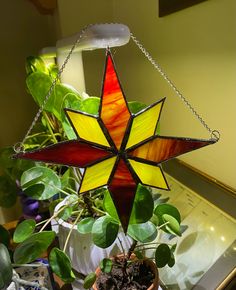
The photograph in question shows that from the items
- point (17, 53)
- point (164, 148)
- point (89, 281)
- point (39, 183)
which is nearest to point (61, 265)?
point (89, 281)

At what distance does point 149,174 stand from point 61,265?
22cm

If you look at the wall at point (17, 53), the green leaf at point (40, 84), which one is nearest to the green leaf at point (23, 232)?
the green leaf at point (40, 84)

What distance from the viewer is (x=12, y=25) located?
39.8 inches

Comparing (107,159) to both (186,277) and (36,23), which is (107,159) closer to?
(186,277)

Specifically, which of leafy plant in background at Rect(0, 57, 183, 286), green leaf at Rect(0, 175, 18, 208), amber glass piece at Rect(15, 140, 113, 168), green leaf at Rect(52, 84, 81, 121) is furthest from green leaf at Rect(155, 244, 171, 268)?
green leaf at Rect(0, 175, 18, 208)

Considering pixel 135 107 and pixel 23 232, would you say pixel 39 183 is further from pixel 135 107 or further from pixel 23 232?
pixel 135 107

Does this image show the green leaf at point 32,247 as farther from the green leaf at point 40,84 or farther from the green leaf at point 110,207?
the green leaf at point 40,84

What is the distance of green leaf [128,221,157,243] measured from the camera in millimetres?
493

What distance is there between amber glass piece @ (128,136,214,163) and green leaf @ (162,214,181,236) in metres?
0.13

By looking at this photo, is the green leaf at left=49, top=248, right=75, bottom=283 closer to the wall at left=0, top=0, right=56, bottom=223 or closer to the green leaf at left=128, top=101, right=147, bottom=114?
the green leaf at left=128, top=101, right=147, bottom=114

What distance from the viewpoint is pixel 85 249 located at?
0.58 metres

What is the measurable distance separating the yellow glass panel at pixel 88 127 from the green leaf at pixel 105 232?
0.48 ft

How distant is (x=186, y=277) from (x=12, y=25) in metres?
0.97

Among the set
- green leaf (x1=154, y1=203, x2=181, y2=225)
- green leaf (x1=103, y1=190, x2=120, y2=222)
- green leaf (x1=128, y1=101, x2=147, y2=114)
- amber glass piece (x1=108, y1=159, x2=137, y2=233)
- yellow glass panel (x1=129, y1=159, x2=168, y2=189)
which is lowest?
green leaf (x1=154, y1=203, x2=181, y2=225)
